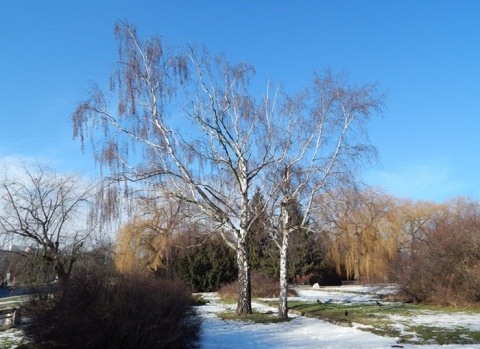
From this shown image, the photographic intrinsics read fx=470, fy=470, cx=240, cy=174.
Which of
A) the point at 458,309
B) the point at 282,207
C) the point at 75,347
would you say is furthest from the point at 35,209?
the point at 458,309

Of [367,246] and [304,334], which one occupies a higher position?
[367,246]

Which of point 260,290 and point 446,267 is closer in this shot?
point 446,267

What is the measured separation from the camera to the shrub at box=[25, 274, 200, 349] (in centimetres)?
915

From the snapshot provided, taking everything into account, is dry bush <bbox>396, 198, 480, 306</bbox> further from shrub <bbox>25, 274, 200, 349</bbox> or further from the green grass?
shrub <bbox>25, 274, 200, 349</bbox>

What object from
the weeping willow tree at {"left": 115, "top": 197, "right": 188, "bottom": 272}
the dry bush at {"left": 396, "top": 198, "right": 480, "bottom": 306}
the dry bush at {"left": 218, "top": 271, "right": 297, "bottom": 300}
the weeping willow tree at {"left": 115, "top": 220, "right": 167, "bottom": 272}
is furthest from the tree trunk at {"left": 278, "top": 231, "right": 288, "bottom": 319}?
the weeping willow tree at {"left": 115, "top": 220, "right": 167, "bottom": 272}

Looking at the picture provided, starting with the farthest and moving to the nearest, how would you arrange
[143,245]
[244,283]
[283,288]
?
[143,245]
[244,283]
[283,288]

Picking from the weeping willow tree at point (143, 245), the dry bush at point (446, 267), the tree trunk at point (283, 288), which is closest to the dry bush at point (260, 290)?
the dry bush at point (446, 267)

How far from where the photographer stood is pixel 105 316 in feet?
30.2

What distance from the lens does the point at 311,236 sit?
40688 millimetres

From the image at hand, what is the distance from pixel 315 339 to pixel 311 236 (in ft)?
93.0

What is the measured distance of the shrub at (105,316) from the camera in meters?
9.15

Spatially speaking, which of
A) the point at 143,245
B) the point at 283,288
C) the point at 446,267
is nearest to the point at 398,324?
the point at 283,288

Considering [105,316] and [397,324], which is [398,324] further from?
[105,316]

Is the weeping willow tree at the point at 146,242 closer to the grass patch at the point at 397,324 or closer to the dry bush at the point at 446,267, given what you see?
the grass patch at the point at 397,324
